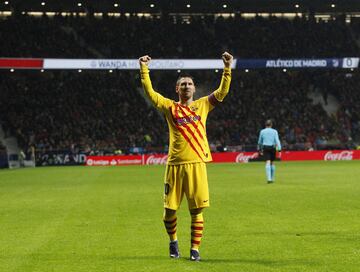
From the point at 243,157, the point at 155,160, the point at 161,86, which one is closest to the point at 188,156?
the point at 155,160

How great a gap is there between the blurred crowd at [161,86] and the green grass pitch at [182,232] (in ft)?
102

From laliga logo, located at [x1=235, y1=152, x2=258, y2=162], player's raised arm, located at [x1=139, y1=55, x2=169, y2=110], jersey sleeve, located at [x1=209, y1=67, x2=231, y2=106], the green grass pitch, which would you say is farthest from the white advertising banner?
jersey sleeve, located at [x1=209, y1=67, x2=231, y2=106]

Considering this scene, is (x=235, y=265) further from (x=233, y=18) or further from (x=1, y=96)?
(x=233, y=18)

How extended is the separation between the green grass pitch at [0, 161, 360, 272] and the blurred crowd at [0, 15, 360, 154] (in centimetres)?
3099

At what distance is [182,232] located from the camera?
40.4 feet

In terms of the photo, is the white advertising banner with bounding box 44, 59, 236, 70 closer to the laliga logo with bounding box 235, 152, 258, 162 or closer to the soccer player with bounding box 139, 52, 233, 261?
the laliga logo with bounding box 235, 152, 258, 162

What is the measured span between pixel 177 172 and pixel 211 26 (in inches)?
2135

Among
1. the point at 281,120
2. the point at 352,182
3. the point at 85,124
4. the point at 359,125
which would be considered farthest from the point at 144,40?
the point at 352,182

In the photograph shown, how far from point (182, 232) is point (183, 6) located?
163ft

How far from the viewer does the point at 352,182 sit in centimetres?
2542

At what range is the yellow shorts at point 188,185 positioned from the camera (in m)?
9.03

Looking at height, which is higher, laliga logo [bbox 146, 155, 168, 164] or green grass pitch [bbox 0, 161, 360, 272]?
laliga logo [bbox 146, 155, 168, 164]

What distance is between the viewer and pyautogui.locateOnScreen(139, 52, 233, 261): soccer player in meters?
9.05

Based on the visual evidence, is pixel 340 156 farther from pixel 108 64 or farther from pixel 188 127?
pixel 188 127
